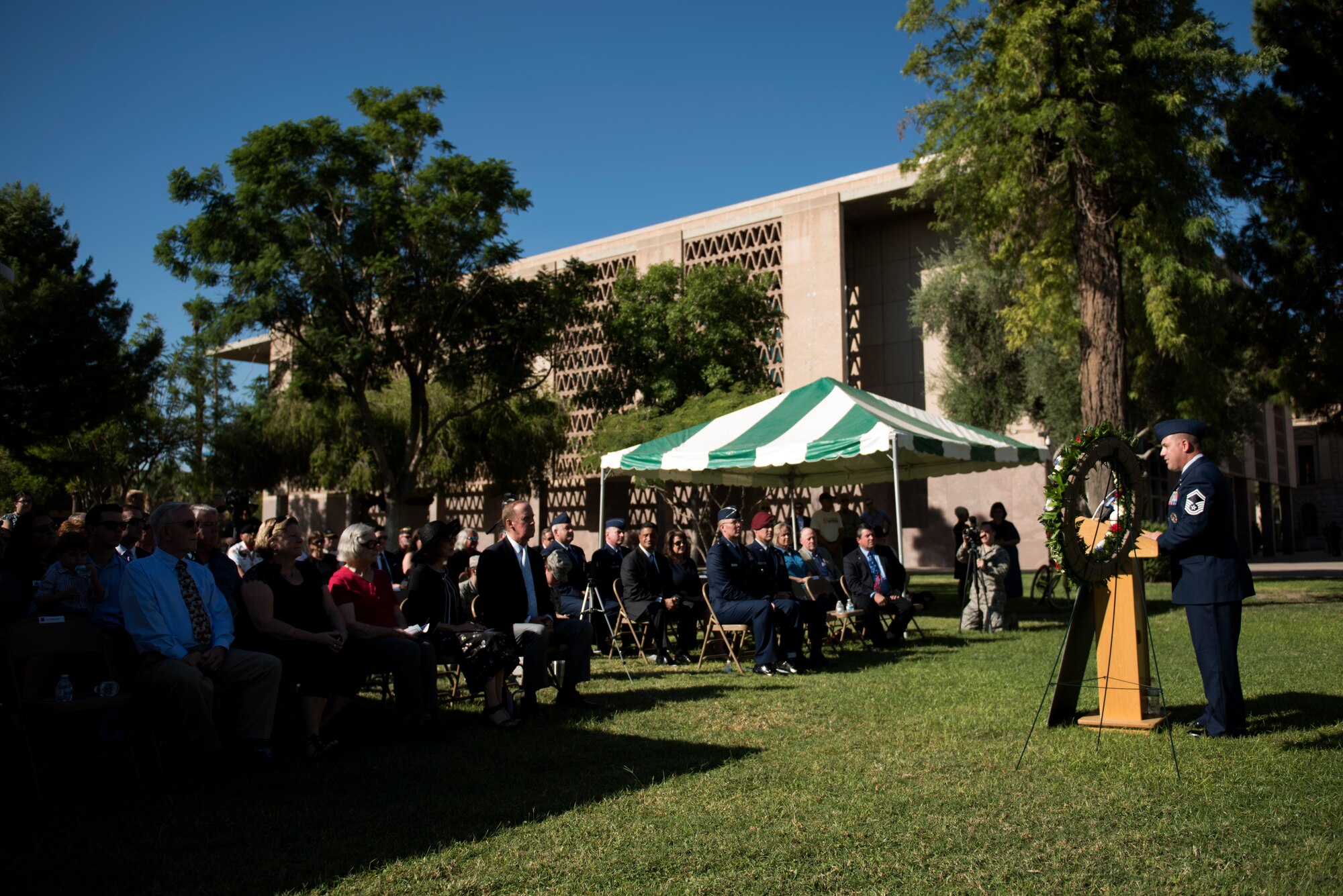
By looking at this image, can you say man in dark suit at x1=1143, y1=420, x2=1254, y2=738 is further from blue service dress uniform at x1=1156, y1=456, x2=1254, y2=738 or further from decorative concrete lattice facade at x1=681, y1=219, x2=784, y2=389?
decorative concrete lattice facade at x1=681, y1=219, x2=784, y2=389

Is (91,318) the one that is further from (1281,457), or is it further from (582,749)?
(1281,457)

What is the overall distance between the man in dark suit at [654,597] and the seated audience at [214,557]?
4035 mm

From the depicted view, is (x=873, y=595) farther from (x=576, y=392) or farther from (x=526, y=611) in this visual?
(x=576, y=392)

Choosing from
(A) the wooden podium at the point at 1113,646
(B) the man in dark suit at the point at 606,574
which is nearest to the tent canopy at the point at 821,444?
(B) the man in dark suit at the point at 606,574

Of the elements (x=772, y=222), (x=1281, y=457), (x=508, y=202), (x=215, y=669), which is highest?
(x=772, y=222)

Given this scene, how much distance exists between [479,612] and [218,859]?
3.64m

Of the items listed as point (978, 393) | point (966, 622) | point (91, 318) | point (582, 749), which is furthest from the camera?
point (978, 393)

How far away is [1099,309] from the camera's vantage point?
14945mm

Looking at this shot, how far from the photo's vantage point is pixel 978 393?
29.0 m

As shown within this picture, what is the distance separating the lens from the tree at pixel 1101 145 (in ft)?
48.4

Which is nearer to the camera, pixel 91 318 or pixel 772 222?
pixel 91 318

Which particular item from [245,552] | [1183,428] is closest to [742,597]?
[1183,428]

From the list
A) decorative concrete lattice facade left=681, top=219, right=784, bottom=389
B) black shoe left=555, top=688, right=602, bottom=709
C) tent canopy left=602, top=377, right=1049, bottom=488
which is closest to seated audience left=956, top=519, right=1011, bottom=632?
tent canopy left=602, top=377, right=1049, bottom=488

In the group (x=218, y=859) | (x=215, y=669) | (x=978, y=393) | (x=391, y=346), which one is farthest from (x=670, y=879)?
(x=978, y=393)
